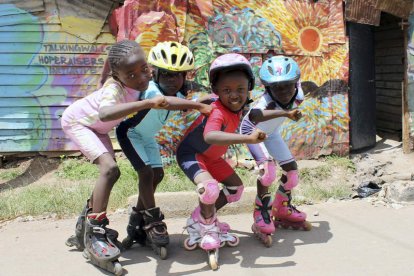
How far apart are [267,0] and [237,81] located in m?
4.43

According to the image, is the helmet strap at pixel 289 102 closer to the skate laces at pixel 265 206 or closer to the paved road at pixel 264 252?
the skate laces at pixel 265 206

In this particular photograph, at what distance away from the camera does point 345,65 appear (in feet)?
25.2

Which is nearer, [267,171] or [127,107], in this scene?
[127,107]

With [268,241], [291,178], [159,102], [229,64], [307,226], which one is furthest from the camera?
[307,226]

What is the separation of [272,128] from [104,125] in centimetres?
142

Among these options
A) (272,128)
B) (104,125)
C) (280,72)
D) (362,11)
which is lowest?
(272,128)

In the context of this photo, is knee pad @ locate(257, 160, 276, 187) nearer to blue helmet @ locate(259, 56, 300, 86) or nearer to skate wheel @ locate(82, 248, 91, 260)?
blue helmet @ locate(259, 56, 300, 86)

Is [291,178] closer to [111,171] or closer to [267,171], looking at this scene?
[267,171]

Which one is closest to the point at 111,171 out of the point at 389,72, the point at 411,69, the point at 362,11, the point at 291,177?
the point at 291,177

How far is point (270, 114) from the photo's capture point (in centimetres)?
351

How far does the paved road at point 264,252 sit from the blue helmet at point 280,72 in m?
1.37

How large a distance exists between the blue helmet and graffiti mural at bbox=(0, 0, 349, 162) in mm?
3564

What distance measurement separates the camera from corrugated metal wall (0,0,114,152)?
7660 millimetres

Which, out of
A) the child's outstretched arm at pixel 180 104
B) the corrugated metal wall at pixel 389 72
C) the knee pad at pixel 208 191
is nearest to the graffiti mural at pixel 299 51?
the corrugated metal wall at pixel 389 72
